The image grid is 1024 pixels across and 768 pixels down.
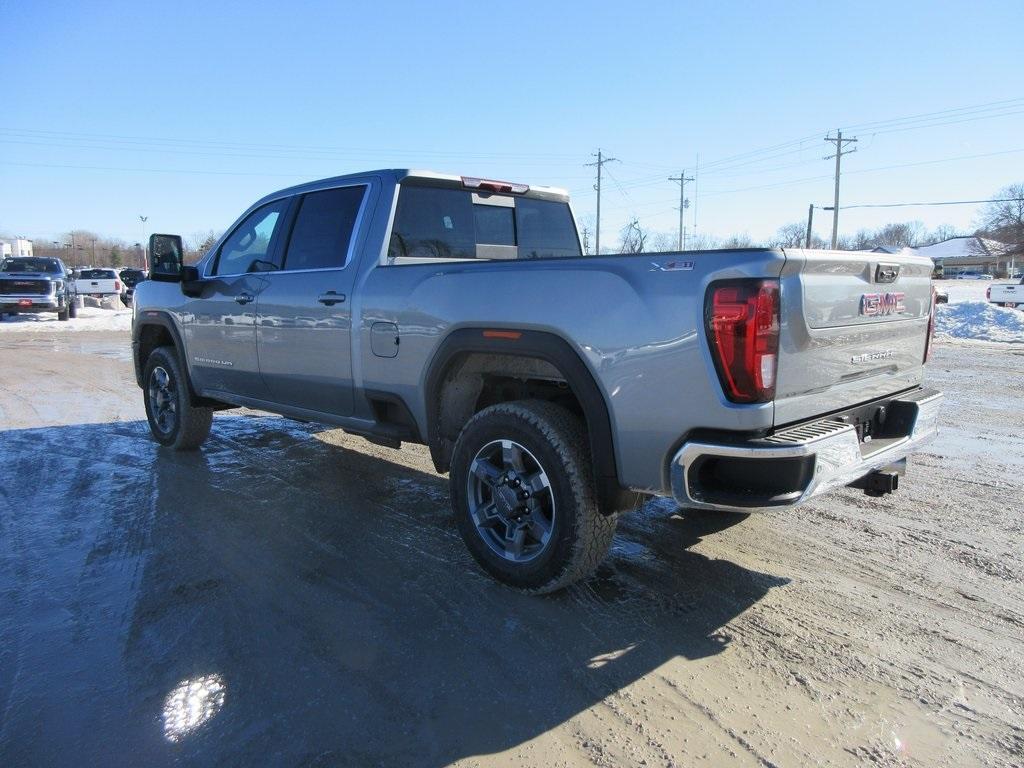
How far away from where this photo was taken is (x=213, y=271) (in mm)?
5699

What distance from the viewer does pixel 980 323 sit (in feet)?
60.1

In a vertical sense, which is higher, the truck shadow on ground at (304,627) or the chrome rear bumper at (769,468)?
the chrome rear bumper at (769,468)

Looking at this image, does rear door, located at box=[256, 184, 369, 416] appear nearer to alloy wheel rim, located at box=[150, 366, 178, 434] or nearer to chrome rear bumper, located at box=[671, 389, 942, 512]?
alloy wheel rim, located at box=[150, 366, 178, 434]

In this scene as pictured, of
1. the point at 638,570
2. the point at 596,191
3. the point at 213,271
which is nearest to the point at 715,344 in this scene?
→ the point at 638,570

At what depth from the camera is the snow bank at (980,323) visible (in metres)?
16.6

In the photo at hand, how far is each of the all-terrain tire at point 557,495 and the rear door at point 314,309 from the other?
1326 mm

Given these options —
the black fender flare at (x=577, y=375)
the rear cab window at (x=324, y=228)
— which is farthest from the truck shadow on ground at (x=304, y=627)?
the rear cab window at (x=324, y=228)

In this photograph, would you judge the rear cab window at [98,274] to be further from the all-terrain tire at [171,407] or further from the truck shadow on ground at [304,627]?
the truck shadow on ground at [304,627]

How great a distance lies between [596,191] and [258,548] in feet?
182

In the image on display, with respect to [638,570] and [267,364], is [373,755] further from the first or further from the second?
[267,364]

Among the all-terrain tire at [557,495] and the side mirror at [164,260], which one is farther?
the side mirror at [164,260]

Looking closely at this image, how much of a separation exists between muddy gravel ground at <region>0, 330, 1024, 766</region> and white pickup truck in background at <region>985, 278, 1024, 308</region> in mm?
23755

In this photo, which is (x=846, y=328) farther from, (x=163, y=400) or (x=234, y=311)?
(x=163, y=400)

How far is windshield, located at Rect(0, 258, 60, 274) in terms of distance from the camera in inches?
844
